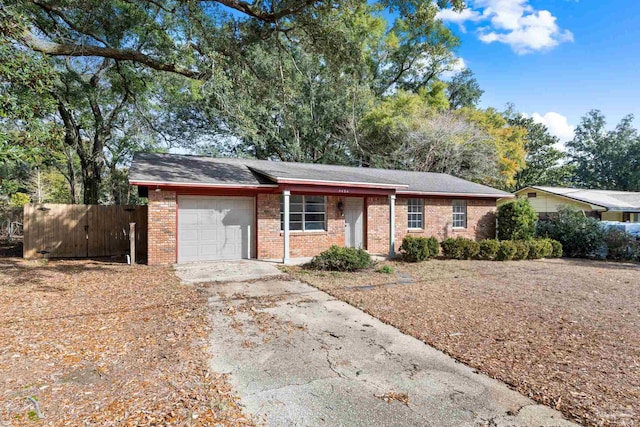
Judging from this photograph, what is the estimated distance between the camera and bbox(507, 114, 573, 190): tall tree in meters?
33.8

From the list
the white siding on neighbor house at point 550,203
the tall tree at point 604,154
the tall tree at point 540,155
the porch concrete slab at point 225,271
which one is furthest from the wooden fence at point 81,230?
the tall tree at point 604,154

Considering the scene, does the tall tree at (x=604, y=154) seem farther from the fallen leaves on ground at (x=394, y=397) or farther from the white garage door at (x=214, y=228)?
the fallen leaves on ground at (x=394, y=397)

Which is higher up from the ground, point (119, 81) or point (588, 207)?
point (119, 81)

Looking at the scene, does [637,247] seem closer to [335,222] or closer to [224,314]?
[335,222]

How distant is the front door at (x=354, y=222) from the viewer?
41.7 feet

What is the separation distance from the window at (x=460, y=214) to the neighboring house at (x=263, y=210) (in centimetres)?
98

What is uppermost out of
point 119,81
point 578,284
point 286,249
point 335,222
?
point 119,81

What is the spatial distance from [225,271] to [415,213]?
814cm

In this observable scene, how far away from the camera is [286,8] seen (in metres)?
9.09

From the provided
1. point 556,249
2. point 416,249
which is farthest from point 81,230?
point 556,249

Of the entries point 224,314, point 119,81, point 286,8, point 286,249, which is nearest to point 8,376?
point 224,314

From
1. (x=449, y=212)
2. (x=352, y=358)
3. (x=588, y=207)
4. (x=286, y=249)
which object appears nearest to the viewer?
(x=352, y=358)

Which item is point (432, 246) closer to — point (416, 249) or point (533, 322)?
point (416, 249)

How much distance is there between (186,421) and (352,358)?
1.89 m
